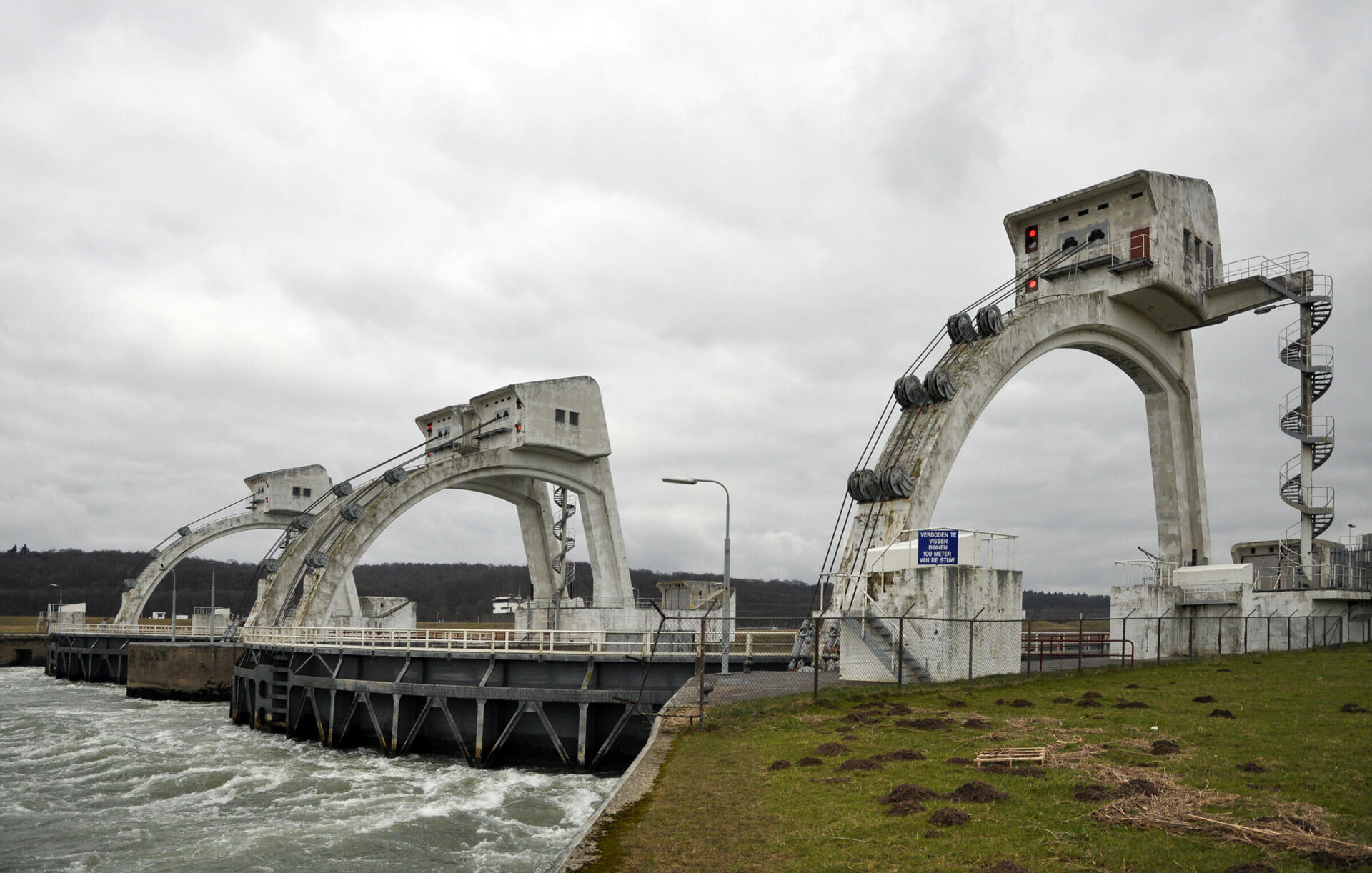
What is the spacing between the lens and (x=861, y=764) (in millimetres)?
12680

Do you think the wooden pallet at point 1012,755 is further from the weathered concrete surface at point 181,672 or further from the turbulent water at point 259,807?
the weathered concrete surface at point 181,672

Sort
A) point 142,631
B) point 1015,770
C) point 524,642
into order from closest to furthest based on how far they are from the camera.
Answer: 1. point 1015,770
2. point 524,642
3. point 142,631

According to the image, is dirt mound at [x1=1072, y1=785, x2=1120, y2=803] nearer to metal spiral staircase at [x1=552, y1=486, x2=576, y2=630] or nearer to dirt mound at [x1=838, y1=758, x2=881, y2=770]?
dirt mound at [x1=838, y1=758, x2=881, y2=770]

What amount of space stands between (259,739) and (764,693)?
79.7 ft

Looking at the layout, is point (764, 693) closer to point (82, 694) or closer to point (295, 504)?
point (82, 694)

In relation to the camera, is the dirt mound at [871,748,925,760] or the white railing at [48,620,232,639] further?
the white railing at [48,620,232,639]

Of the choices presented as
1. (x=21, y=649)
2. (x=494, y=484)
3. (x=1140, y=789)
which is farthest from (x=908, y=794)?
(x=21, y=649)

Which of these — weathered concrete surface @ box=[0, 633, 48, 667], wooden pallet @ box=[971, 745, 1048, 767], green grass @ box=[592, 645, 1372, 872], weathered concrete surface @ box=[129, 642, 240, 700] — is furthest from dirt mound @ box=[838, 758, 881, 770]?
weathered concrete surface @ box=[0, 633, 48, 667]

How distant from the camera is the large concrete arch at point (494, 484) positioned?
4478 centimetres

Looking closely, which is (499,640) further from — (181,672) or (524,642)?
(181,672)

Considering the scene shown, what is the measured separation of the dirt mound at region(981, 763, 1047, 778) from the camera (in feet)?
38.4

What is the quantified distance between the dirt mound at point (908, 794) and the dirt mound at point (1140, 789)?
6.70ft

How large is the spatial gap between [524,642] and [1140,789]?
2256 cm

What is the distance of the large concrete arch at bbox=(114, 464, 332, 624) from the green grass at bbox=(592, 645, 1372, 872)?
59.1 meters
